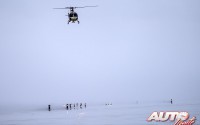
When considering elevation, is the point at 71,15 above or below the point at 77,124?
above

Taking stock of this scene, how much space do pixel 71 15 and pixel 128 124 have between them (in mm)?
17858

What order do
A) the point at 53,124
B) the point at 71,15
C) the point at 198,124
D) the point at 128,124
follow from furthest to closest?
the point at 53,124 < the point at 128,124 < the point at 71,15 < the point at 198,124

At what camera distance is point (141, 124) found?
5450 centimetres

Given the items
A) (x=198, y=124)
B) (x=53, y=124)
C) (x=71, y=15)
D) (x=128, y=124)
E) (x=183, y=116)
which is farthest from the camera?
(x=53, y=124)

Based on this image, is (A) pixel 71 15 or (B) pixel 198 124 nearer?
(B) pixel 198 124

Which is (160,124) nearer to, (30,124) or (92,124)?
(92,124)

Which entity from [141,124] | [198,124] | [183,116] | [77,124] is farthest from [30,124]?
[183,116]

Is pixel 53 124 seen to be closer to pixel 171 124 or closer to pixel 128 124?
pixel 128 124

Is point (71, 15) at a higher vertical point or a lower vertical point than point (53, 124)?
higher

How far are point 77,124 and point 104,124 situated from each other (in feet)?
14.4

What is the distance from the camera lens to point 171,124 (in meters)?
49.4

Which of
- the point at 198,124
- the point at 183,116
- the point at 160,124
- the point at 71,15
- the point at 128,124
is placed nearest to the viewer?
the point at 183,116

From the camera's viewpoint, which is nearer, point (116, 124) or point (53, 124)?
point (116, 124)

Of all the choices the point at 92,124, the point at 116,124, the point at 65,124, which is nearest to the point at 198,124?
the point at 116,124
